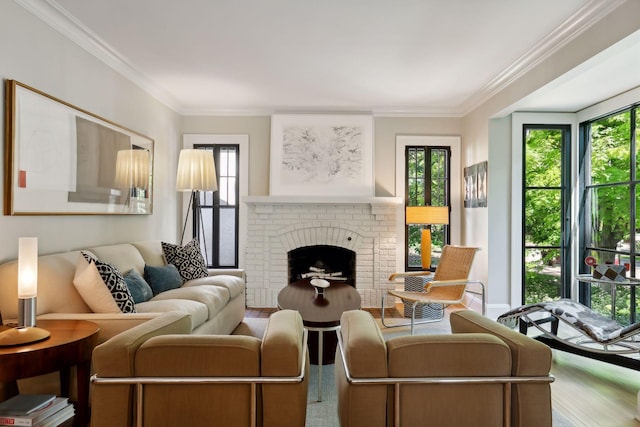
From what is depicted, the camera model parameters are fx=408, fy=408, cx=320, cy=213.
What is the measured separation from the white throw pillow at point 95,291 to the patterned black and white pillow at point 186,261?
1.52m

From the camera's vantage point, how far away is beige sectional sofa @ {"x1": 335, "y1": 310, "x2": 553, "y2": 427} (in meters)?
1.44

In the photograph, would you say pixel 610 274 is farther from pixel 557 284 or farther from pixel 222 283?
pixel 222 283

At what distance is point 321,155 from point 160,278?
2.73 metres

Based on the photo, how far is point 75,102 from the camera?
330 centimetres

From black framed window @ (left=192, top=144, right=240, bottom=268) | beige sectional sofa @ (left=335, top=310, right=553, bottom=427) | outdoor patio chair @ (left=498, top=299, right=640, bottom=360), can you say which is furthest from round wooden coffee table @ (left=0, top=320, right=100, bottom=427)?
black framed window @ (left=192, top=144, right=240, bottom=268)

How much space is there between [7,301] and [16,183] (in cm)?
78

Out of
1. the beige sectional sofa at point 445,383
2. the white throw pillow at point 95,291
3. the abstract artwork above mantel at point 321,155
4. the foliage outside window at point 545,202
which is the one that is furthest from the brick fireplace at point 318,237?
the beige sectional sofa at point 445,383

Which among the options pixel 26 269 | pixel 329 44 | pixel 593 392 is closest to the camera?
pixel 26 269

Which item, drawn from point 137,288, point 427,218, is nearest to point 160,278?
point 137,288

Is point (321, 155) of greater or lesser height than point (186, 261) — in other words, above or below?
above

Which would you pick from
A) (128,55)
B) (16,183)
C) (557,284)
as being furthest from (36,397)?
(557,284)

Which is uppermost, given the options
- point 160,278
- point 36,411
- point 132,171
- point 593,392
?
point 132,171

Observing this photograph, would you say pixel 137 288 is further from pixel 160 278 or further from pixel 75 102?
pixel 75 102

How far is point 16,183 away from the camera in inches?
105
